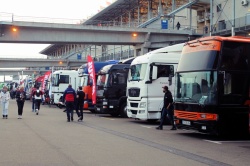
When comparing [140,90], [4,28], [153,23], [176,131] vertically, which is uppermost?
[153,23]

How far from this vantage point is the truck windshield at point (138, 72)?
19.6 metres

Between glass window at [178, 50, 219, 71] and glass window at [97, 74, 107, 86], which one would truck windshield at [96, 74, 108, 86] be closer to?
glass window at [97, 74, 107, 86]

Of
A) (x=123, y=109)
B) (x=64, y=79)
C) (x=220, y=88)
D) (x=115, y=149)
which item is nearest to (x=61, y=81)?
(x=64, y=79)

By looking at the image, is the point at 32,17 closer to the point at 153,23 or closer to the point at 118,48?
the point at 153,23

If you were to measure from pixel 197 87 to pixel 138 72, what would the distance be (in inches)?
254

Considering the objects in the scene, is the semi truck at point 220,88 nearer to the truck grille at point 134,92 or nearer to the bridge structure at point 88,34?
the truck grille at point 134,92

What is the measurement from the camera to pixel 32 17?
3941cm

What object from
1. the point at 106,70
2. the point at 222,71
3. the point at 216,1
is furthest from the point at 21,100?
the point at 216,1

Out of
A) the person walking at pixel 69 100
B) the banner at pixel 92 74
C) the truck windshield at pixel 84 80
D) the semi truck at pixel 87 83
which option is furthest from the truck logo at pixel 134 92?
the truck windshield at pixel 84 80

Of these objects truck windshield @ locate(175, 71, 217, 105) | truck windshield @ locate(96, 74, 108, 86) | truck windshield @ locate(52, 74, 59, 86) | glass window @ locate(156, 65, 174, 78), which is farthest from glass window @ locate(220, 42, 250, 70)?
truck windshield @ locate(52, 74, 59, 86)

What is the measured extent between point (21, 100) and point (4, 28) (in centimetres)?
1659

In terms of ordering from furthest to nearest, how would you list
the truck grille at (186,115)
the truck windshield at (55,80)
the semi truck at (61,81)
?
the truck windshield at (55,80) < the semi truck at (61,81) < the truck grille at (186,115)

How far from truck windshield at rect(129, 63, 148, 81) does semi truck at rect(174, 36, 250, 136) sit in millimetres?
5416

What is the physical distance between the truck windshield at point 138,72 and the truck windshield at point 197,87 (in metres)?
4.44
